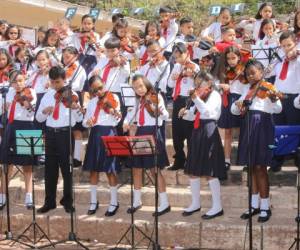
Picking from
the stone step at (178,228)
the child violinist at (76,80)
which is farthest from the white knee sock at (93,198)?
the child violinist at (76,80)

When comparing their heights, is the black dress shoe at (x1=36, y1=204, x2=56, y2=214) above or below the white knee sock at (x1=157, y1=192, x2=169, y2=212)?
below

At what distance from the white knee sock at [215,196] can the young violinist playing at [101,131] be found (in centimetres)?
131

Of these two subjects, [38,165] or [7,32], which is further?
[7,32]

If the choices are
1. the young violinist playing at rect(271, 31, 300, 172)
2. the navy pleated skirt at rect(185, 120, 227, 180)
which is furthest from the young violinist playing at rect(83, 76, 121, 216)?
the young violinist playing at rect(271, 31, 300, 172)

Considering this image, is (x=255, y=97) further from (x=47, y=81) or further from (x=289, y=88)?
(x=47, y=81)

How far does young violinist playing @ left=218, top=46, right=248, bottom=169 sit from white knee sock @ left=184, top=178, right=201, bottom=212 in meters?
0.69

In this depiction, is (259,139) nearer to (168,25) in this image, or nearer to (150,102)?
(150,102)

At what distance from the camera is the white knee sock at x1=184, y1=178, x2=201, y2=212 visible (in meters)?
7.07

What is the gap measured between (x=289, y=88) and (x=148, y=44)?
223cm

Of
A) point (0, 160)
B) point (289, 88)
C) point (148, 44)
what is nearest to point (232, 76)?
point (289, 88)

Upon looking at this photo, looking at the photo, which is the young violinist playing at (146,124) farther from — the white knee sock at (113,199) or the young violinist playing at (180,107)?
the young violinist playing at (180,107)

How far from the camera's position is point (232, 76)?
7.48m

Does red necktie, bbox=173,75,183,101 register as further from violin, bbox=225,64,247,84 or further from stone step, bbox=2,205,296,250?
stone step, bbox=2,205,296,250

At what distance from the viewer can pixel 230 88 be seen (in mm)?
7816
